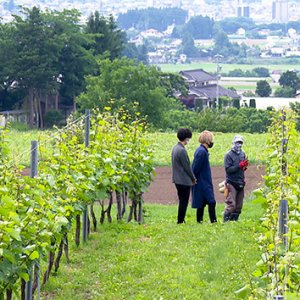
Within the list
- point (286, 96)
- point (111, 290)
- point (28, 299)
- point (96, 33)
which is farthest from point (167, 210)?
point (286, 96)

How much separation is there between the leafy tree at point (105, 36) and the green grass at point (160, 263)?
5879 cm

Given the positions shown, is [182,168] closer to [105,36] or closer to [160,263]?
[160,263]

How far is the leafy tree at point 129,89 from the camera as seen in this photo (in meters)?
54.8

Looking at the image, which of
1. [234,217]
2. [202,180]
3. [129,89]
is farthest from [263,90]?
→ [202,180]

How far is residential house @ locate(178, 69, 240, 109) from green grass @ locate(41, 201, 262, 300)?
7429cm

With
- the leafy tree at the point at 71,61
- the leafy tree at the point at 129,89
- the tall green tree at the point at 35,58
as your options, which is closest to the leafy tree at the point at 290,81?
the leafy tree at the point at 71,61

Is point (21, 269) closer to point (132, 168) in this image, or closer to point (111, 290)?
point (111, 290)

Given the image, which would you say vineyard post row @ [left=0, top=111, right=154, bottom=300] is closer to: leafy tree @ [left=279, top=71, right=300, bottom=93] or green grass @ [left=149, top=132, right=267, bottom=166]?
green grass @ [left=149, top=132, right=267, bottom=166]

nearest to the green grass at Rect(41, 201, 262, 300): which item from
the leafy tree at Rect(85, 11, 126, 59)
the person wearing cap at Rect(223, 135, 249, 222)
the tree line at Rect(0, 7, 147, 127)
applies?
the person wearing cap at Rect(223, 135, 249, 222)

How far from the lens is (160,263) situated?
11.2 meters

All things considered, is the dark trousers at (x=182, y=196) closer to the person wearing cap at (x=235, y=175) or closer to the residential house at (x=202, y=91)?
the person wearing cap at (x=235, y=175)

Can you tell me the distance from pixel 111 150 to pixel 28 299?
15.2 ft

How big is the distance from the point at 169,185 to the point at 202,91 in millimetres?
79465

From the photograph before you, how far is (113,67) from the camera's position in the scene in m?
57.6
